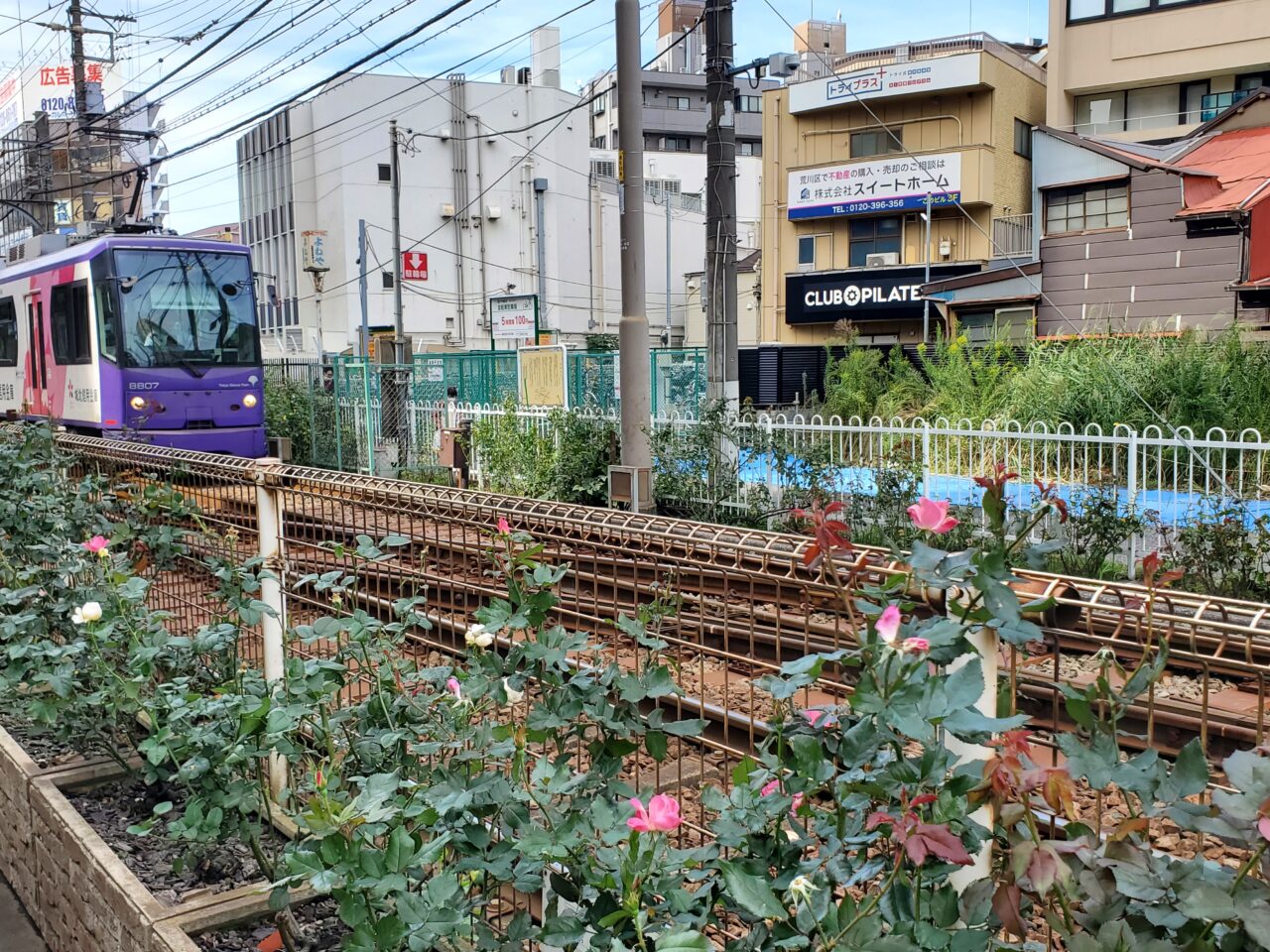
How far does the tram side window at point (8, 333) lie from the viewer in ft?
57.9

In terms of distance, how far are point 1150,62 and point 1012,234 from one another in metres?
5.89

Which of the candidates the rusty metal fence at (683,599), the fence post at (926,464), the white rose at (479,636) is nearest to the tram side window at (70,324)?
the rusty metal fence at (683,599)

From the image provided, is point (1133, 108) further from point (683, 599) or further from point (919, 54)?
point (683, 599)

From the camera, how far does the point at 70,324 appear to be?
15.2 m

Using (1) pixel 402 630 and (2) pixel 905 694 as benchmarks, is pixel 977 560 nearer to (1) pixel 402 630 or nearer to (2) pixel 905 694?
(2) pixel 905 694

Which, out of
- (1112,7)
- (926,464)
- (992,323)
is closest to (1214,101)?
(1112,7)

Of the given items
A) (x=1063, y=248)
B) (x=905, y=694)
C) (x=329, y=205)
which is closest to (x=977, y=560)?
(x=905, y=694)

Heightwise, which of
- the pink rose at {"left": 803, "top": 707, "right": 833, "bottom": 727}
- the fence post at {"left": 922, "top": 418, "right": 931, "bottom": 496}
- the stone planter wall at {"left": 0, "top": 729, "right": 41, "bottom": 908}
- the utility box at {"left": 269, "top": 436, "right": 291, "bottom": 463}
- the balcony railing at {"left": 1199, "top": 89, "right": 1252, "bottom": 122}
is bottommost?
the stone planter wall at {"left": 0, "top": 729, "right": 41, "bottom": 908}

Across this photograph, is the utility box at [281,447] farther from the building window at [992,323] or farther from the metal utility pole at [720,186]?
the building window at [992,323]

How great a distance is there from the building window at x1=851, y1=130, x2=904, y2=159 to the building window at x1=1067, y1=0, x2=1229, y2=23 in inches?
241

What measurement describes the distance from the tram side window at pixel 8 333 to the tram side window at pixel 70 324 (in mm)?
2368

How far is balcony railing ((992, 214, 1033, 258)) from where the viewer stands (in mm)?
33594

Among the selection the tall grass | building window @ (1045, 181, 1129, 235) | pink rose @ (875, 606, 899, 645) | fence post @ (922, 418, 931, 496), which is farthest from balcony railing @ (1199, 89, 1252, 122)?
pink rose @ (875, 606, 899, 645)

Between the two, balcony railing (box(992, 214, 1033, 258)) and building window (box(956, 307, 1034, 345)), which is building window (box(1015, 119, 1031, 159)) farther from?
→ building window (box(956, 307, 1034, 345))
